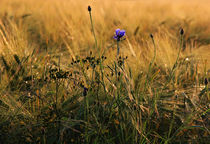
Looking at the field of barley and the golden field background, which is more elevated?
the golden field background

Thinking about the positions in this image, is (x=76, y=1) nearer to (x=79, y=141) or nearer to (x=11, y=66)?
(x=11, y=66)

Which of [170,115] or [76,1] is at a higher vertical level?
[76,1]

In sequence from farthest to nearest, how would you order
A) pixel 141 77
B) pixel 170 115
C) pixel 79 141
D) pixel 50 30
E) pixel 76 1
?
pixel 76 1 < pixel 50 30 < pixel 141 77 < pixel 170 115 < pixel 79 141

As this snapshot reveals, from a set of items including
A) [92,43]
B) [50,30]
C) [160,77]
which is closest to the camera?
[160,77]

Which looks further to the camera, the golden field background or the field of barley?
the golden field background

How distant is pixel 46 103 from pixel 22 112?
0.15m

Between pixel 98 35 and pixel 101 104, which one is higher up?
pixel 98 35

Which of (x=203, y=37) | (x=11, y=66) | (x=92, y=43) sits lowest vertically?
(x=11, y=66)

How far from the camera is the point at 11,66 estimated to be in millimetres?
1698

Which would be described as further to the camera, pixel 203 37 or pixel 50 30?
pixel 203 37

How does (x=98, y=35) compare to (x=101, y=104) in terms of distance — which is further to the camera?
(x=98, y=35)

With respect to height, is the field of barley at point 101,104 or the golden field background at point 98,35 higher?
the golden field background at point 98,35

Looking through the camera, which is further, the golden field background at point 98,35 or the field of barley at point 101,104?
the golden field background at point 98,35

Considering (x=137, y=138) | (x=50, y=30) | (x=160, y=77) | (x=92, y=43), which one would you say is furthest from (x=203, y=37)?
(x=137, y=138)
